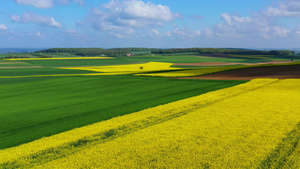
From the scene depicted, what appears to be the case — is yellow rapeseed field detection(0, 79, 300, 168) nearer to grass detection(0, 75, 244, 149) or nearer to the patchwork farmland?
the patchwork farmland

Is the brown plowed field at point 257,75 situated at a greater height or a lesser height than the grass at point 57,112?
greater

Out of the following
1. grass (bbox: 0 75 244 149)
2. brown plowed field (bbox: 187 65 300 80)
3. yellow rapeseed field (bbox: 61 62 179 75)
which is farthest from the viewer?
yellow rapeseed field (bbox: 61 62 179 75)

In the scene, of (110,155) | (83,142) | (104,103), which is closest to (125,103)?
(104,103)

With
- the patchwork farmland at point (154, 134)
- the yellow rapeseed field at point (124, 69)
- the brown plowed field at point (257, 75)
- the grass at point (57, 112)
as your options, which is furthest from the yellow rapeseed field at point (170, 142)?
the yellow rapeseed field at point (124, 69)

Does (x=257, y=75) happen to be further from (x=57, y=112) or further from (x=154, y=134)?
(x=154, y=134)


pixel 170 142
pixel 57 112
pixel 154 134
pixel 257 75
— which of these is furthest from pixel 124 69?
pixel 170 142

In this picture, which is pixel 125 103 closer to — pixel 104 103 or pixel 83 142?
pixel 104 103

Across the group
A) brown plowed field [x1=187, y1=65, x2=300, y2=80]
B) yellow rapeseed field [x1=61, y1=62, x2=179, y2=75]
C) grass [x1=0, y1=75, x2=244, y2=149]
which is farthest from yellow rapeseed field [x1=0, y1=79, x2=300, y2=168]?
yellow rapeseed field [x1=61, y1=62, x2=179, y2=75]

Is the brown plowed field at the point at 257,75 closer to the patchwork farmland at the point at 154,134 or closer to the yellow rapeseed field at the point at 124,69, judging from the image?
the patchwork farmland at the point at 154,134

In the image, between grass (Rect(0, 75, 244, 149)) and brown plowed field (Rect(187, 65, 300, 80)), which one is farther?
brown plowed field (Rect(187, 65, 300, 80))
